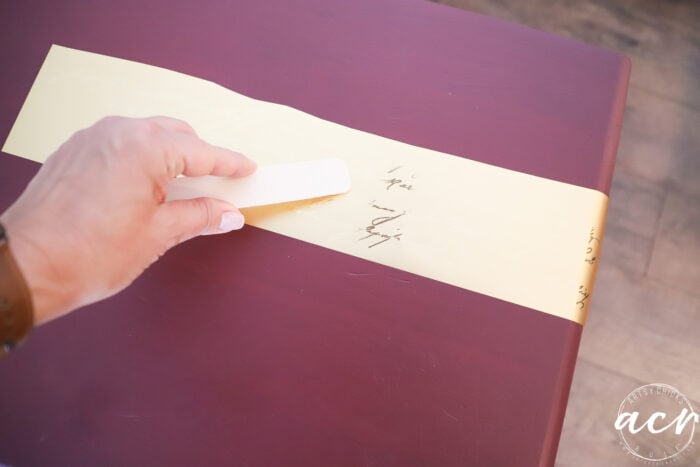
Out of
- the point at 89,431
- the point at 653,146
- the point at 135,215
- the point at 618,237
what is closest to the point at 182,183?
the point at 135,215

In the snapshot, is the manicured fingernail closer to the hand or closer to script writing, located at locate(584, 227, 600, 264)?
the hand

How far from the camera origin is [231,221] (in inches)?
23.1

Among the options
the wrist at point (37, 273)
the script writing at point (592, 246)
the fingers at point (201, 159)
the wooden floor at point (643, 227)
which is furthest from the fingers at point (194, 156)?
the wooden floor at point (643, 227)

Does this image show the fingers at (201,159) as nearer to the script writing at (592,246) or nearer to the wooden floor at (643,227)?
the script writing at (592,246)

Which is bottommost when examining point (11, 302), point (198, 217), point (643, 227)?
point (11, 302)

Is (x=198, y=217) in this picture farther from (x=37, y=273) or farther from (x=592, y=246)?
(x=592, y=246)

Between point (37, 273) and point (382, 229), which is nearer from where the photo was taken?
point (37, 273)

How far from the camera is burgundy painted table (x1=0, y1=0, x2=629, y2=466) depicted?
576mm

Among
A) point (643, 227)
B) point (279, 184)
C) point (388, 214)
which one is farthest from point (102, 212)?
point (643, 227)

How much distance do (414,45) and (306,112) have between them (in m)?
0.15

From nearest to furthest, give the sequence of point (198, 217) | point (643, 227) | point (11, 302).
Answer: point (11, 302)
point (198, 217)
point (643, 227)

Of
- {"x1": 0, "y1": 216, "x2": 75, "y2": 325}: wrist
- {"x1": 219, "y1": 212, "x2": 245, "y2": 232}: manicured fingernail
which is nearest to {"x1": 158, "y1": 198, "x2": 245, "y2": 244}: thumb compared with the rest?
{"x1": 219, "y1": 212, "x2": 245, "y2": 232}: manicured fingernail

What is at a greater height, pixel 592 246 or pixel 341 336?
pixel 592 246

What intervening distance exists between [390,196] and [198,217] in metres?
0.21
